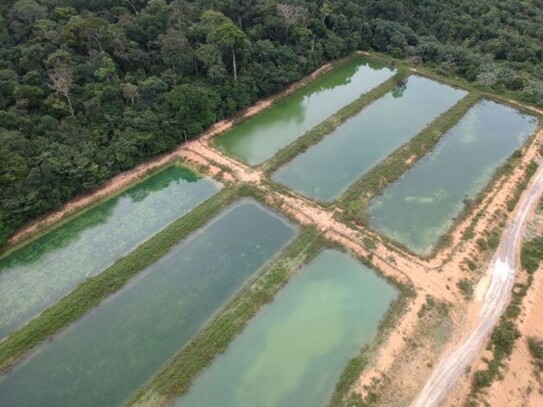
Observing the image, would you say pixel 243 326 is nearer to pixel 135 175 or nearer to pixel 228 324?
pixel 228 324

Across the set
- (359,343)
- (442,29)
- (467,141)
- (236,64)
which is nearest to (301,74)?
(236,64)

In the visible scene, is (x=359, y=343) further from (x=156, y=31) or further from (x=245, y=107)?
(x=156, y=31)

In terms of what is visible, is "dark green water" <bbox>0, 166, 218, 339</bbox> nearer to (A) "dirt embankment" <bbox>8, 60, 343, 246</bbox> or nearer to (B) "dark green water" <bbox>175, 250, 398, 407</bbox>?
(A) "dirt embankment" <bbox>8, 60, 343, 246</bbox>

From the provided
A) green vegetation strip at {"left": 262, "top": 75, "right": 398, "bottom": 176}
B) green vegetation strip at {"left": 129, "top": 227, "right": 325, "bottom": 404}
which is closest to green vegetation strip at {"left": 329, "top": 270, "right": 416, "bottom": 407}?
green vegetation strip at {"left": 129, "top": 227, "right": 325, "bottom": 404}

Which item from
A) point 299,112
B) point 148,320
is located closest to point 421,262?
point 148,320

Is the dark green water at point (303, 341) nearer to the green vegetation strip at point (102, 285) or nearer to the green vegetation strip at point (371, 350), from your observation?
the green vegetation strip at point (371, 350)

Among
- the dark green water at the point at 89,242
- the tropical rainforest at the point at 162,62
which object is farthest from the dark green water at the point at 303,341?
the tropical rainforest at the point at 162,62
